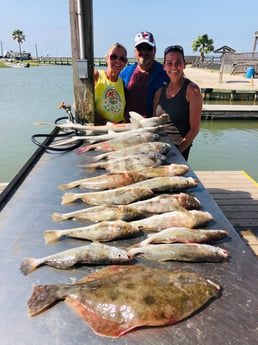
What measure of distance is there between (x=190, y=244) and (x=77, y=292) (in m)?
0.71

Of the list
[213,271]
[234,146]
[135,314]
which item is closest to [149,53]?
[213,271]

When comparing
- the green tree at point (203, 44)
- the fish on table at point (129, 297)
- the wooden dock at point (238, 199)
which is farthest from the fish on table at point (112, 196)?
the green tree at point (203, 44)

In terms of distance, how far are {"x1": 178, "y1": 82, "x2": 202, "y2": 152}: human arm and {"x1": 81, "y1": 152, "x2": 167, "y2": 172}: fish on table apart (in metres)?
1.15

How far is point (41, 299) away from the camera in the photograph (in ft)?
4.52

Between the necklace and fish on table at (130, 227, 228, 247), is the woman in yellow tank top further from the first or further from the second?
fish on table at (130, 227, 228, 247)

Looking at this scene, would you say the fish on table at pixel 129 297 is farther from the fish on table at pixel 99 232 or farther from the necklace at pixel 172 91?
the necklace at pixel 172 91

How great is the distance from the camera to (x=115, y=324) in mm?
1292

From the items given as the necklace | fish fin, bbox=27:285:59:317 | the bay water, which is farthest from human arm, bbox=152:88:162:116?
the bay water

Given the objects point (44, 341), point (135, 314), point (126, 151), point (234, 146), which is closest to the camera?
point (44, 341)

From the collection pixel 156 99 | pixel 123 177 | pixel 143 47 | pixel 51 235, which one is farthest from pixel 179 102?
pixel 51 235

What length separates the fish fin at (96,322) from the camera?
1257 mm

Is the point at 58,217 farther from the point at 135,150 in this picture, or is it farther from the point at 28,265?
Result: the point at 135,150

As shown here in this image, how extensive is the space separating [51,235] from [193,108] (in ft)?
8.39

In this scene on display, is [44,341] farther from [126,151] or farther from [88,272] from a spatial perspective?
[126,151]
